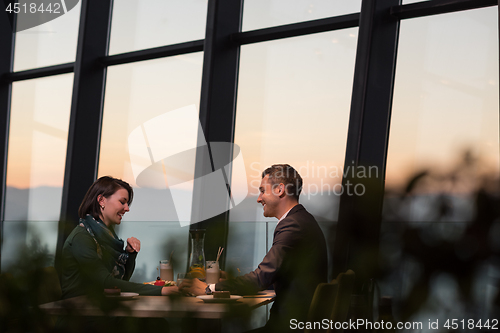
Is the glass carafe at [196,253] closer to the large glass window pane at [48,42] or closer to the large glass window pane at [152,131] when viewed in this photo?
the large glass window pane at [152,131]

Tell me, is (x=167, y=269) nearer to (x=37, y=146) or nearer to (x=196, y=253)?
(x=196, y=253)

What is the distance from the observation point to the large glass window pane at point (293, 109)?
3.31 meters

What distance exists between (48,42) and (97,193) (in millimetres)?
2955

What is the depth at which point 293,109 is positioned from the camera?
139 inches


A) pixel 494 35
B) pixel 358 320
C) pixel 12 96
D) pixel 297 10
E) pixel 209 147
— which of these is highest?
pixel 297 10

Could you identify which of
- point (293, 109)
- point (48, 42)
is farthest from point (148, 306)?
point (48, 42)

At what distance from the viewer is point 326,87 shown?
11.1 feet

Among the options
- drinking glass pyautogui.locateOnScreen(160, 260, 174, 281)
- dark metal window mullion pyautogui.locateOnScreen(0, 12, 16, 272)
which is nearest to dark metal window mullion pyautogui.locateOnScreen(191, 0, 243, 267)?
dark metal window mullion pyautogui.locateOnScreen(0, 12, 16, 272)

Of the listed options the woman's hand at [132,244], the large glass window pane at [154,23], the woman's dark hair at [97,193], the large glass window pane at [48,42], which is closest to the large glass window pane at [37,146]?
the large glass window pane at [48,42]

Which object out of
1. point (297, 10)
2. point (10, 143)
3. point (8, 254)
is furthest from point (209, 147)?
point (8, 254)

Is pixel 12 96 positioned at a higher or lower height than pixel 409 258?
higher

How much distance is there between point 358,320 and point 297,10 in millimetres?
3451

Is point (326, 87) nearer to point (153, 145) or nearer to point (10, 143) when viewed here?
point (153, 145)

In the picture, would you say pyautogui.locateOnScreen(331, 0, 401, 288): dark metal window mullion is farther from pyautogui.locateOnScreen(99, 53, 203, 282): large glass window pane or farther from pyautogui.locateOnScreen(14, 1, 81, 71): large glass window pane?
pyautogui.locateOnScreen(14, 1, 81, 71): large glass window pane
